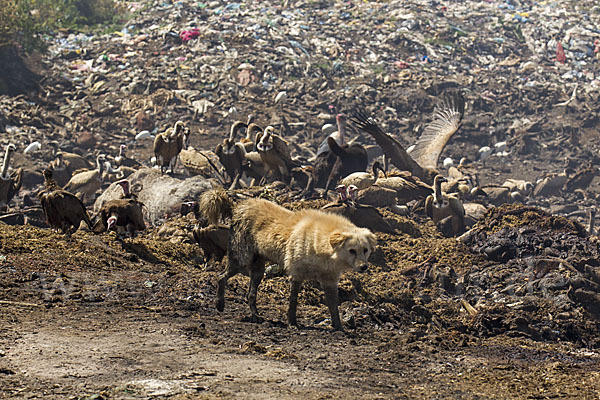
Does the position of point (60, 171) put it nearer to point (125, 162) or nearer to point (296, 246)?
point (125, 162)

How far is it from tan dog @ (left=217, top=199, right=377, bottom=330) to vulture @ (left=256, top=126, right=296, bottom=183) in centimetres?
828

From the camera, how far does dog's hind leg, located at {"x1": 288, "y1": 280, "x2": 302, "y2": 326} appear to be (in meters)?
7.05

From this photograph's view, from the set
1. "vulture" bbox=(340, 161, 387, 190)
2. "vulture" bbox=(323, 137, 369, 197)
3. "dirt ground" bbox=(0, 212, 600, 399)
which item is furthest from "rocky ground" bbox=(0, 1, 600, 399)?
"vulture" bbox=(323, 137, 369, 197)

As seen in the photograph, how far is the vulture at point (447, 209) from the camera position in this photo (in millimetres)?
13797

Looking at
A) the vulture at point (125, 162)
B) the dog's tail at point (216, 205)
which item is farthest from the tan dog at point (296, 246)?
the vulture at point (125, 162)

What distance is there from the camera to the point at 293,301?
7156mm

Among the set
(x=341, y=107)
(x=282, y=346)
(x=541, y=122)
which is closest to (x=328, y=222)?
(x=282, y=346)

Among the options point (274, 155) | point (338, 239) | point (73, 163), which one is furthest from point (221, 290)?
point (73, 163)

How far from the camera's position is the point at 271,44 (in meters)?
29.1

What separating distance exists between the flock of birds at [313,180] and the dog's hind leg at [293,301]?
252 cm

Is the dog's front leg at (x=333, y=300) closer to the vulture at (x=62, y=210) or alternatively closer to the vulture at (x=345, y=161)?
the vulture at (x=62, y=210)

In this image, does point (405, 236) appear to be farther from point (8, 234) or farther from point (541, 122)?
point (541, 122)

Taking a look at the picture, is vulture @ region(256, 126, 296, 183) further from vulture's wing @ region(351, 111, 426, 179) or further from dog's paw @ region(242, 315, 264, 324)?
dog's paw @ region(242, 315, 264, 324)

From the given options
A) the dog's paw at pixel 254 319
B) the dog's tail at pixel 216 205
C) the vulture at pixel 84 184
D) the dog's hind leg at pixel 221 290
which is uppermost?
the dog's tail at pixel 216 205
